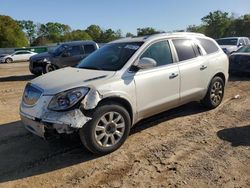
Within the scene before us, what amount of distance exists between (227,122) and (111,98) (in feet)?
8.48

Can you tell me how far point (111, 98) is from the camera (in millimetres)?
5000

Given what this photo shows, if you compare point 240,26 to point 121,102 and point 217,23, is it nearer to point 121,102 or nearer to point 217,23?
point 217,23

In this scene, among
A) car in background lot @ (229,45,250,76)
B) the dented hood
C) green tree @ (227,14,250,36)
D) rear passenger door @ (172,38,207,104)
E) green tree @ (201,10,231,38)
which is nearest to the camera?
the dented hood

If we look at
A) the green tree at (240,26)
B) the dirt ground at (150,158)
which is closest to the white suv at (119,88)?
the dirt ground at (150,158)

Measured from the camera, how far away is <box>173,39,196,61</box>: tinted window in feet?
20.7

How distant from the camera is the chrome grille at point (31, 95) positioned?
4.95 meters

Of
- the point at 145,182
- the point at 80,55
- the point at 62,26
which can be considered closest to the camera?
the point at 145,182

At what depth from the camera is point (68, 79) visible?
16.9ft


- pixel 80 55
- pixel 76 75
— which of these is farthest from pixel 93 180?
pixel 80 55

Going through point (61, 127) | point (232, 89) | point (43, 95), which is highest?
point (43, 95)

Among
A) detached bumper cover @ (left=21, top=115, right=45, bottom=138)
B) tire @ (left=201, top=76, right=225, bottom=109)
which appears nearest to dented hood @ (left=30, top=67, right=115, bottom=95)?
detached bumper cover @ (left=21, top=115, right=45, bottom=138)

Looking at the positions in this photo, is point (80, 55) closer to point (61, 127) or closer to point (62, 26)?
point (61, 127)

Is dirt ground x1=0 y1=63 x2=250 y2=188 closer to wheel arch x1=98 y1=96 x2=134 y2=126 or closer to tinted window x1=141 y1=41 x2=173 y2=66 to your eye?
wheel arch x1=98 y1=96 x2=134 y2=126

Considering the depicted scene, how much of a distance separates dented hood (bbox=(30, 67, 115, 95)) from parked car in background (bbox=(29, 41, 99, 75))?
370 inches
